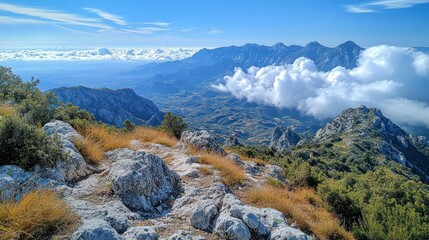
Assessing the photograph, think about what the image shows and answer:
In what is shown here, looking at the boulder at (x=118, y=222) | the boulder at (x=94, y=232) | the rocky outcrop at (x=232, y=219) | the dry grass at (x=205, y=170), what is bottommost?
the dry grass at (x=205, y=170)

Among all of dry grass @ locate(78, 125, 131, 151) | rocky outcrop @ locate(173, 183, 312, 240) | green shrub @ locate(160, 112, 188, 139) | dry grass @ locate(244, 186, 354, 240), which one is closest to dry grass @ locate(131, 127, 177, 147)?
dry grass @ locate(78, 125, 131, 151)

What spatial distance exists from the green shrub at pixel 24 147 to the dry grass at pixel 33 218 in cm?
301

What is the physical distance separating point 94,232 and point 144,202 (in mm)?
3232

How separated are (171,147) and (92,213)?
11.3m

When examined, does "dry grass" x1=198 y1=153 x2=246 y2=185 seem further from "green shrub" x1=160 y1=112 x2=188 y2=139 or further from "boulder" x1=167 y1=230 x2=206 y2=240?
"green shrub" x1=160 y1=112 x2=188 y2=139

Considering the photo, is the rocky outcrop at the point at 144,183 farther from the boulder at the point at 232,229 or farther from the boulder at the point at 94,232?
the boulder at the point at 94,232

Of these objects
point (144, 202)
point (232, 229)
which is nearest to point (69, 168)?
point (144, 202)

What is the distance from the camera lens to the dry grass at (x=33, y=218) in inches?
207

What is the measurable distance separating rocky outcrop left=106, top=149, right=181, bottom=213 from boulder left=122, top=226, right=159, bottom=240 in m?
2.06

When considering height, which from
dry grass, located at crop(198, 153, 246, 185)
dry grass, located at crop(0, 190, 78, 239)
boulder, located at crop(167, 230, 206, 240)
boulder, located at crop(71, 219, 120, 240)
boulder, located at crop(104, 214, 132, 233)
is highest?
dry grass, located at crop(0, 190, 78, 239)

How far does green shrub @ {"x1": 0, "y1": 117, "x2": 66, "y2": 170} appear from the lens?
328 inches

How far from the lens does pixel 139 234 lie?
6.23 meters

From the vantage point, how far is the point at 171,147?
18078mm

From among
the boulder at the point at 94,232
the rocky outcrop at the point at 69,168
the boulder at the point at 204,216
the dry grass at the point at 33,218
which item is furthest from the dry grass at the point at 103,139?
the boulder at the point at 94,232
